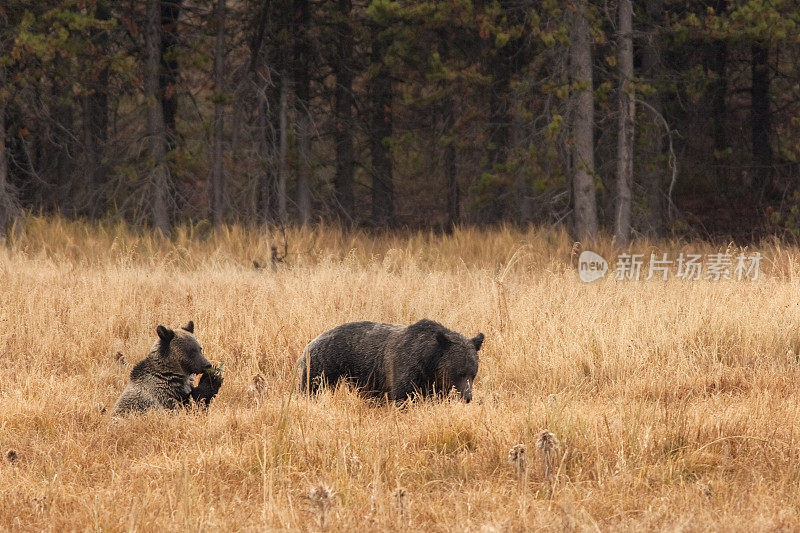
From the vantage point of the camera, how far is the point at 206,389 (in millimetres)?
5625

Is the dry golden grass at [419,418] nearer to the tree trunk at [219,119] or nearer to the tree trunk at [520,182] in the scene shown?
the tree trunk at [219,119]

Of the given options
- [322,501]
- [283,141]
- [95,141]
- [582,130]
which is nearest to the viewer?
[322,501]

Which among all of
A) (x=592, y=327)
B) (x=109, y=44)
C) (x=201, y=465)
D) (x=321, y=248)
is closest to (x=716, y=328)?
(x=592, y=327)

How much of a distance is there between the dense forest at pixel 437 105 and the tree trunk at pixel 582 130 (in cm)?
4

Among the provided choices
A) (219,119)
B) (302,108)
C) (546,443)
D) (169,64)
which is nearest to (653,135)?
(302,108)

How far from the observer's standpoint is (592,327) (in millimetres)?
7453

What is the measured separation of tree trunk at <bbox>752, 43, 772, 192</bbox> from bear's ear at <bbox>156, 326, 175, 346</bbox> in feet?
61.5

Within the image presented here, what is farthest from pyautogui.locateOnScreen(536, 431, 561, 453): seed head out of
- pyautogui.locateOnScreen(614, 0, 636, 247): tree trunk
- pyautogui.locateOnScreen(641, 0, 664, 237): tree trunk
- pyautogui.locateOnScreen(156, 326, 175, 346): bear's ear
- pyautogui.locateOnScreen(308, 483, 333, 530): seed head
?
pyautogui.locateOnScreen(641, 0, 664, 237): tree trunk

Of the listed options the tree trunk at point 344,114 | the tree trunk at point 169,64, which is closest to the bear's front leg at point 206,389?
the tree trunk at point 169,64

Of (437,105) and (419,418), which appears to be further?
(437,105)

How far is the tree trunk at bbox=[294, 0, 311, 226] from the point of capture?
20.3 metres

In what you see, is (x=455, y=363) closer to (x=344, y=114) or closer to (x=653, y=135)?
(x=653, y=135)

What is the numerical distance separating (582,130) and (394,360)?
11.2 m

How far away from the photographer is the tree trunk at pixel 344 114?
69.2 feet
